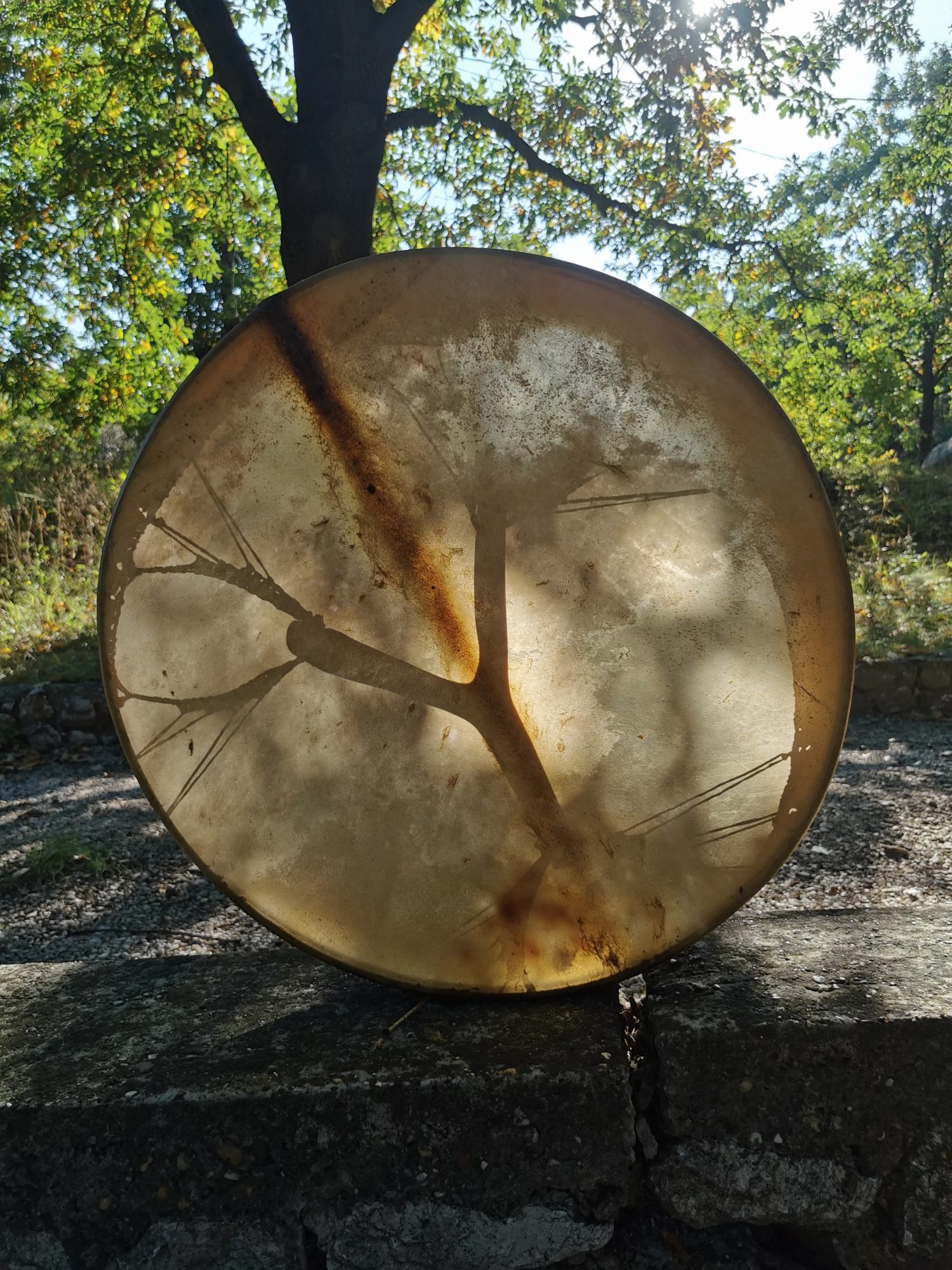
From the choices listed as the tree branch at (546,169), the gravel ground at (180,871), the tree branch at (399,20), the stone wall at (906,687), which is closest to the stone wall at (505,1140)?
the gravel ground at (180,871)

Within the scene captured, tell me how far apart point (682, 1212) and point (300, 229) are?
4.43 meters

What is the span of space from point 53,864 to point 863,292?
837cm

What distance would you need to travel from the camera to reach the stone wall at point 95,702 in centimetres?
495

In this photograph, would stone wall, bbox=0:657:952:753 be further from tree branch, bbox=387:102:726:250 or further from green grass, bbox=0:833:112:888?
tree branch, bbox=387:102:726:250

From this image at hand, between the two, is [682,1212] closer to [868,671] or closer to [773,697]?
[773,697]

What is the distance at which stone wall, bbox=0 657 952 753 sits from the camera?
4949mm

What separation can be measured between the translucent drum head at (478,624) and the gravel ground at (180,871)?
1271mm

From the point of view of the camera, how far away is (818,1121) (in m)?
1.10

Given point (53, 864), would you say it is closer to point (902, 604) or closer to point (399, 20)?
point (399, 20)

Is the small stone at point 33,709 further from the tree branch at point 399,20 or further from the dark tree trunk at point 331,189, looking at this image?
the tree branch at point 399,20

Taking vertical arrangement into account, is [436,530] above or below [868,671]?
above

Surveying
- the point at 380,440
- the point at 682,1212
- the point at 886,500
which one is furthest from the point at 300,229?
the point at 886,500

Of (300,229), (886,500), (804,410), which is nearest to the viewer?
(300,229)

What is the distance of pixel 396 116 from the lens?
568cm
